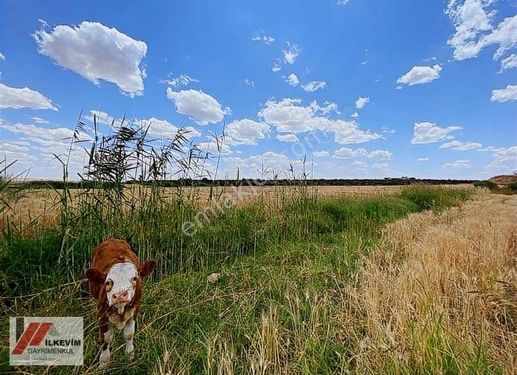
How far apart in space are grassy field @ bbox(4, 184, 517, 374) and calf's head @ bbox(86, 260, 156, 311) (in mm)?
498

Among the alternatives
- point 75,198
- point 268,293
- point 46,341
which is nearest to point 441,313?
point 268,293

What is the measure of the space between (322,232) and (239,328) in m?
5.30

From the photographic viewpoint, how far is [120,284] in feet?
7.17

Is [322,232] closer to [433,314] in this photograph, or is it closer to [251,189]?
[251,189]

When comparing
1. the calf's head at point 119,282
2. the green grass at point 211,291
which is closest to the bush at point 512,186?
the green grass at point 211,291

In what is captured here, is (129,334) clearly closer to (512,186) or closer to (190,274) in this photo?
(190,274)

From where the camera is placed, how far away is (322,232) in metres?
7.81

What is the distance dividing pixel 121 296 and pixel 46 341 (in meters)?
1.06

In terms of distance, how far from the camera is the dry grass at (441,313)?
6.61 feet

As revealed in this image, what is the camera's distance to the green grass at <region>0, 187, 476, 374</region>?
7.82 ft

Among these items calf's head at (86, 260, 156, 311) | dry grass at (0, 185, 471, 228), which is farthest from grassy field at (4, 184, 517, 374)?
calf's head at (86, 260, 156, 311)

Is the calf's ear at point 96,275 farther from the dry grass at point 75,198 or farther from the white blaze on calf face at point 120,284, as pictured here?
the dry grass at point 75,198

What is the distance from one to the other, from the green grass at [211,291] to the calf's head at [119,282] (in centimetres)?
47

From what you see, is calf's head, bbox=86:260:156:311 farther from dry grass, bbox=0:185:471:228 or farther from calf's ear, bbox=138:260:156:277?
dry grass, bbox=0:185:471:228
